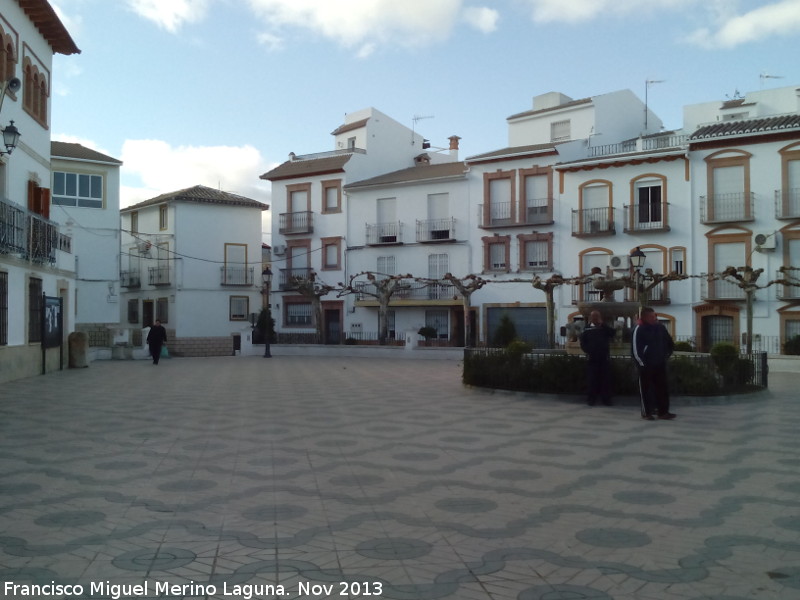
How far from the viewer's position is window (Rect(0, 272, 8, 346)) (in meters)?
16.9

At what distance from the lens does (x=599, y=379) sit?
489 inches

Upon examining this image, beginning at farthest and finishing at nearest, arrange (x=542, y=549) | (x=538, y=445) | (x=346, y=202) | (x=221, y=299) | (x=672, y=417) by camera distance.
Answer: (x=221, y=299), (x=346, y=202), (x=672, y=417), (x=538, y=445), (x=542, y=549)

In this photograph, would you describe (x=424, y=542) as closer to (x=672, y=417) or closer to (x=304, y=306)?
(x=672, y=417)

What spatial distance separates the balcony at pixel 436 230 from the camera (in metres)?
38.1

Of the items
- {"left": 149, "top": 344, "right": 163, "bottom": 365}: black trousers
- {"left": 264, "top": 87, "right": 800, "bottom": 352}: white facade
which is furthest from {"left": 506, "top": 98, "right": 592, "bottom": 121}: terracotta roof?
{"left": 149, "top": 344, "right": 163, "bottom": 365}: black trousers

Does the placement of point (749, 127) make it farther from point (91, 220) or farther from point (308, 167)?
point (91, 220)

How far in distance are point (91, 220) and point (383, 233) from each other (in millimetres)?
14408

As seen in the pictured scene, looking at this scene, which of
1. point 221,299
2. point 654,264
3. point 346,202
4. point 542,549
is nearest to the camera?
point 542,549

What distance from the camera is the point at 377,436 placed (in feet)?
30.9

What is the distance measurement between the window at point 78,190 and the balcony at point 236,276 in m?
9.98

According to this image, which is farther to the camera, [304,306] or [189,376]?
[304,306]

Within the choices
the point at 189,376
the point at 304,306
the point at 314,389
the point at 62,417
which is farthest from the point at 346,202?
the point at 62,417

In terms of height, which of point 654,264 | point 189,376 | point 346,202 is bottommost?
point 189,376

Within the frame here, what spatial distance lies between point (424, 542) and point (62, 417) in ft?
26.7
